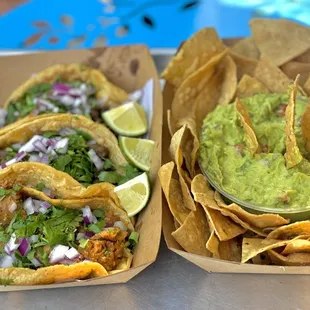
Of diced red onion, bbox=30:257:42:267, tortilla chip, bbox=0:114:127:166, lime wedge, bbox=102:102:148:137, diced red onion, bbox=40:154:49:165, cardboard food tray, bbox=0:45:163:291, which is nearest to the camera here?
diced red onion, bbox=30:257:42:267

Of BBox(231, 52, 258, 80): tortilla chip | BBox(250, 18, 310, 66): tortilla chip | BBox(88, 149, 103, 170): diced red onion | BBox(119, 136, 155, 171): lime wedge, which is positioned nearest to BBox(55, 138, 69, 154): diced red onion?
BBox(88, 149, 103, 170): diced red onion

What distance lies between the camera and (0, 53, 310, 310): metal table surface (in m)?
1.82

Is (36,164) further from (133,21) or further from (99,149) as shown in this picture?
(133,21)

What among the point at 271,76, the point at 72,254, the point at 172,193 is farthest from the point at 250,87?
the point at 72,254

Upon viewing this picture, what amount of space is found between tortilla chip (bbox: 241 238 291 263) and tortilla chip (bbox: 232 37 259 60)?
3.76 ft

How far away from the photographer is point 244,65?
2.61 meters

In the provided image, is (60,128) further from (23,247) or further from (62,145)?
(23,247)

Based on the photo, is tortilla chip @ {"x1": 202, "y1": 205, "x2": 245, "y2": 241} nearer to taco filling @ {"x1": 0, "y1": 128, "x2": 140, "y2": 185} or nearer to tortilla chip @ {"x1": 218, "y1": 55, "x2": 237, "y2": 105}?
taco filling @ {"x1": 0, "y1": 128, "x2": 140, "y2": 185}

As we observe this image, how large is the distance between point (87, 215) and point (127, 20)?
6.03 feet

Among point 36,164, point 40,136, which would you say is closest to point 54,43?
point 40,136

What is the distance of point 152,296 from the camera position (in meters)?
1.88

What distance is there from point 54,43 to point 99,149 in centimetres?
129

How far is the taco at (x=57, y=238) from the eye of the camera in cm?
176

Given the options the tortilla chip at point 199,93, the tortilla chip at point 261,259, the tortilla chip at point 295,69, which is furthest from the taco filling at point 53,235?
the tortilla chip at point 295,69
